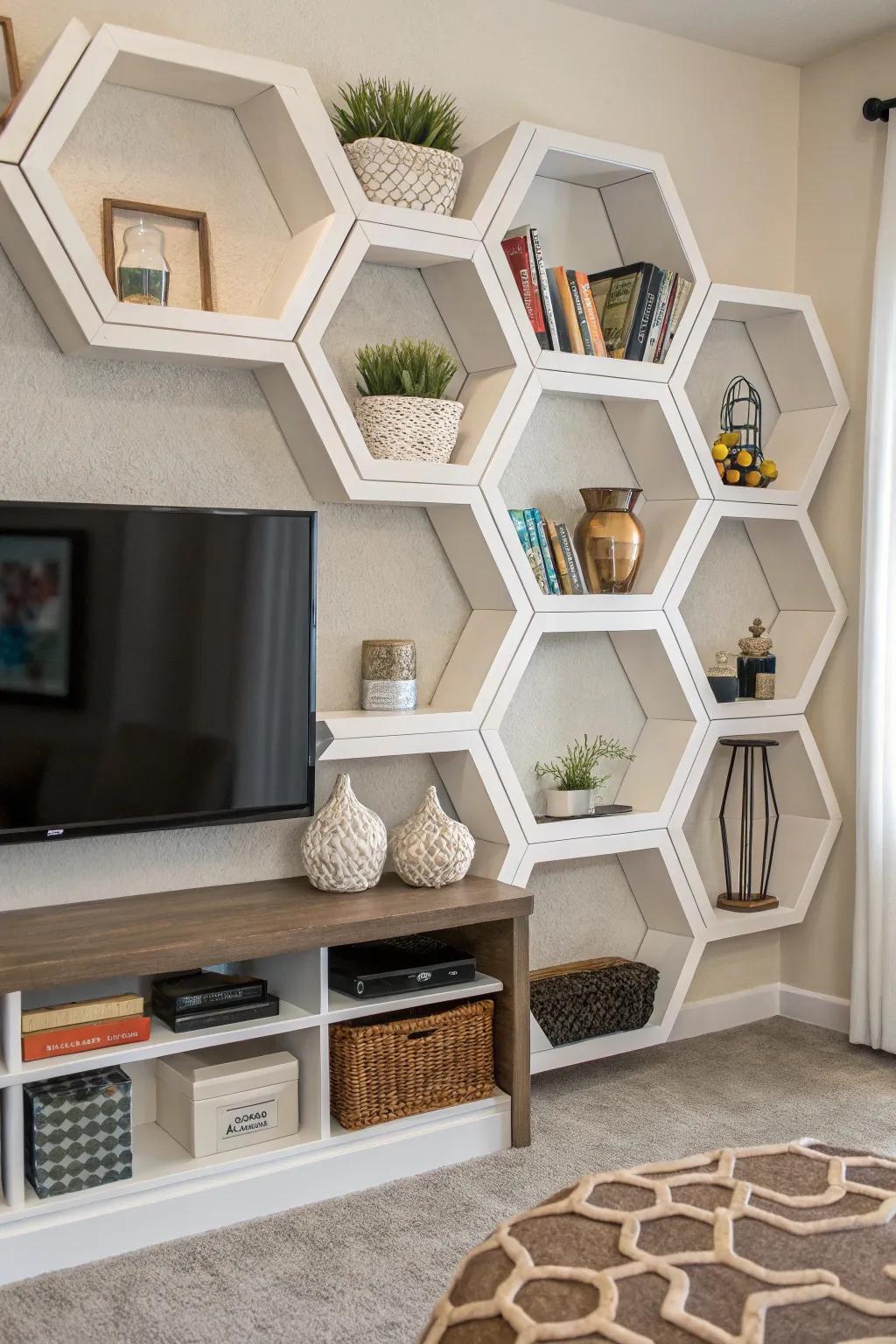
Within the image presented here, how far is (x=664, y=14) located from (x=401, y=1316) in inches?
127

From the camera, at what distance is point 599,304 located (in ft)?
11.2

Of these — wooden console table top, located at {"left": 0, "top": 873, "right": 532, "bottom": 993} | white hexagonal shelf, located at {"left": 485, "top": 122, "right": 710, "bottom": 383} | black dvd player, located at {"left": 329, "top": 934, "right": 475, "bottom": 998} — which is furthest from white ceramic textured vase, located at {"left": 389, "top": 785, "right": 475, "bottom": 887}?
white hexagonal shelf, located at {"left": 485, "top": 122, "right": 710, "bottom": 383}

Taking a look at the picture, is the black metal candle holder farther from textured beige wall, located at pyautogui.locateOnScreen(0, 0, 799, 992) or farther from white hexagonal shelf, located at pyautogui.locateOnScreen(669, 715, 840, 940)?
textured beige wall, located at pyautogui.locateOnScreen(0, 0, 799, 992)

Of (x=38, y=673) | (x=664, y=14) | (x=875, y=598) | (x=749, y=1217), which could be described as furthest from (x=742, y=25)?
(x=749, y=1217)

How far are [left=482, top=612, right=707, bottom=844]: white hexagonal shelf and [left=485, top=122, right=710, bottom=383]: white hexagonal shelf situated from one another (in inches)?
27.2

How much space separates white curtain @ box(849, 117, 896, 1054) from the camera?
352 cm

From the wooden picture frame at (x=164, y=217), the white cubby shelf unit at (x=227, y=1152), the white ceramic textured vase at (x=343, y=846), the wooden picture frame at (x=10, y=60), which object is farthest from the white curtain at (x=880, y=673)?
the wooden picture frame at (x=10, y=60)

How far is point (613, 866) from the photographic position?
Result: 3.62m

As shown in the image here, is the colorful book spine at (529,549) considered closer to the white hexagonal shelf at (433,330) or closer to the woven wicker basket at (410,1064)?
the white hexagonal shelf at (433,330)

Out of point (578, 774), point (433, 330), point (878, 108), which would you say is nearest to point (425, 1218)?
point (578, 774)

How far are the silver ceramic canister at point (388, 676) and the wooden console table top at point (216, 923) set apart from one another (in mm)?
429

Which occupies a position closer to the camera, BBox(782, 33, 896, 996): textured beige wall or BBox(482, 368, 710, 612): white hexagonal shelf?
BBox(482, 368, 710, 612): white hexagonal shelf

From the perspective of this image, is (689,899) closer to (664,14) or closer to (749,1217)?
(749,1217)

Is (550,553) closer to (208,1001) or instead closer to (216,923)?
(216,923)
